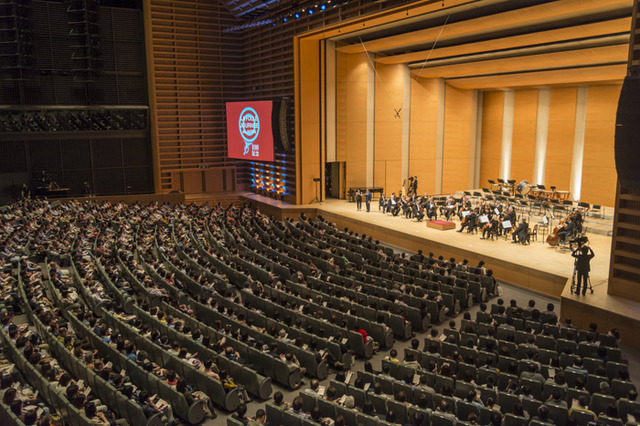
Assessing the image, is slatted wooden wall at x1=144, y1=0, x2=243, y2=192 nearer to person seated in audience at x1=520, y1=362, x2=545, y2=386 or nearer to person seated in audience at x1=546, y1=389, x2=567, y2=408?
person seated in audience at x1=520, y1=362, x2=545, y2=386

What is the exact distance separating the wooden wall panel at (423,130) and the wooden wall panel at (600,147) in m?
7.52

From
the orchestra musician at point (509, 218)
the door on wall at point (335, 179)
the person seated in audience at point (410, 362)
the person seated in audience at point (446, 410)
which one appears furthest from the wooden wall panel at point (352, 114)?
the person seated in audience at point (446, 410)

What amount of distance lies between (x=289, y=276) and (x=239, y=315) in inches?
140

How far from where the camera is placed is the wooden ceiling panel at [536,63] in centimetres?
1735

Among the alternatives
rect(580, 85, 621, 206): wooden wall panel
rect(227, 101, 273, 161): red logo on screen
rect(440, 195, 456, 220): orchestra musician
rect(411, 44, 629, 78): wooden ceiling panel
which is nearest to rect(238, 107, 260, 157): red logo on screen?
rect(227, 101, 273, 161): red logo on screen

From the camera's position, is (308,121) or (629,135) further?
(308,121)

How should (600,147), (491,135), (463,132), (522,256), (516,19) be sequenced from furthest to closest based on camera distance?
(491,135)
(463,132)
(600,147)
(516,19)
(522,256)

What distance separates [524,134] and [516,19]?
1138 cm

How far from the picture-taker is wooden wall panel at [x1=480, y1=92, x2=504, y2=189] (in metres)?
27.9

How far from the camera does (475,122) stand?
93.9 feet

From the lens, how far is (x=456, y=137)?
2817 cm

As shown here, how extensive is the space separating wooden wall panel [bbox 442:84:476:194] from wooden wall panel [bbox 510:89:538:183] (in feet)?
8.22

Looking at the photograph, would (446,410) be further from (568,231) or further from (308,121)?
(308,121)

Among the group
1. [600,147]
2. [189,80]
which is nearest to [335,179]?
[189,80]
